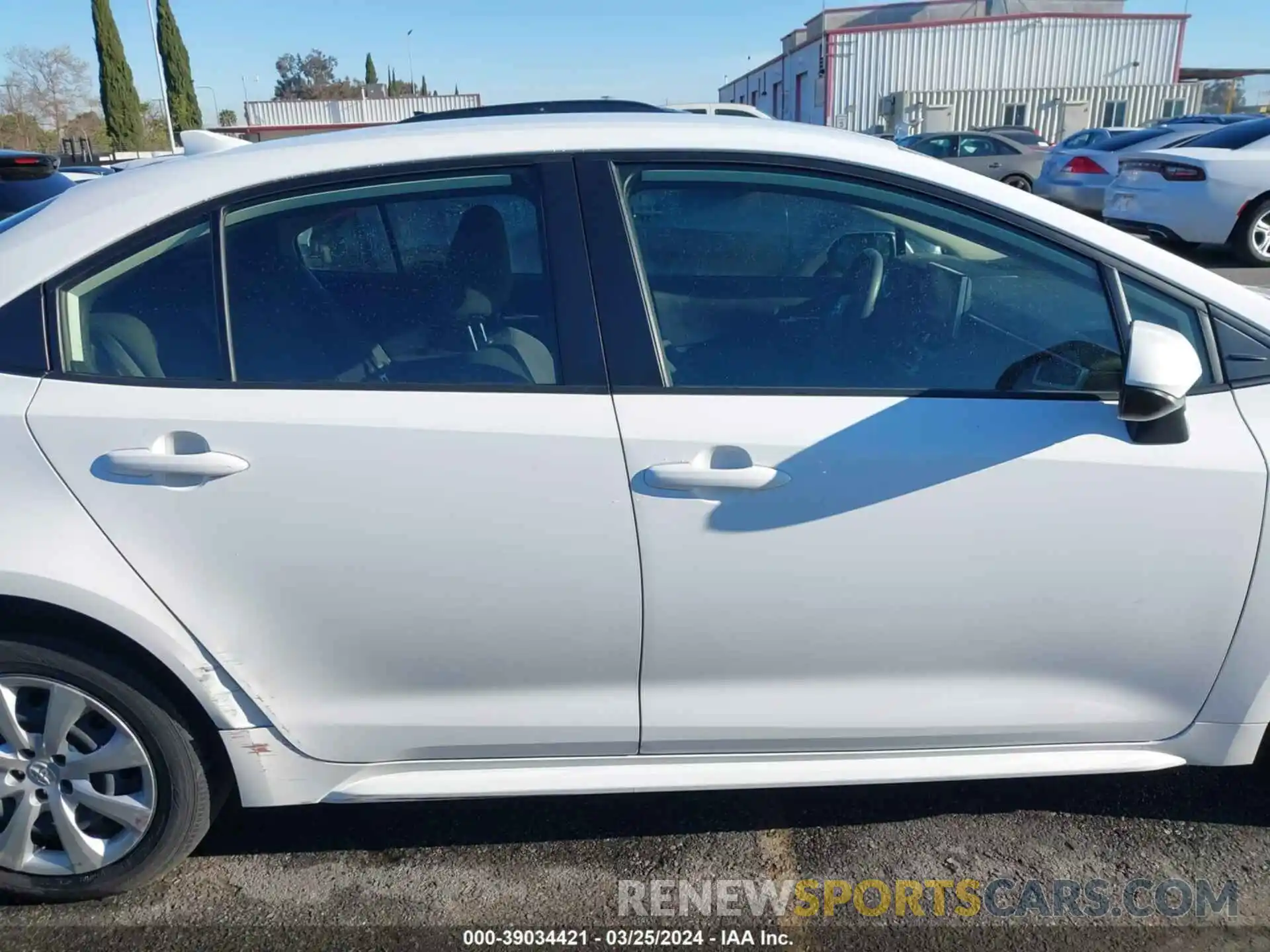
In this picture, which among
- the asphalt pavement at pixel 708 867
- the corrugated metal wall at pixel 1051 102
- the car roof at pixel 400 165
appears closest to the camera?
the car roof at pixel 400 165

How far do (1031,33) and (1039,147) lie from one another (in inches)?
833

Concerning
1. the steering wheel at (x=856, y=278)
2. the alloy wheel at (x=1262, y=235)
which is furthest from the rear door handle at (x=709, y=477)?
the alloy wheel at (x=1262, y=235)

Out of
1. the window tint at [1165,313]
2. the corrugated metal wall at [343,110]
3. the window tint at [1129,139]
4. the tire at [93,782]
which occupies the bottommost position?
the tire at [93,782]

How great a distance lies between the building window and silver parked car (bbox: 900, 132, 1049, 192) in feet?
66.3

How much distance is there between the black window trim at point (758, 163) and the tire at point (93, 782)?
1.21 metres

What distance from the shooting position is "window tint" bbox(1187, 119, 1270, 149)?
9.52m

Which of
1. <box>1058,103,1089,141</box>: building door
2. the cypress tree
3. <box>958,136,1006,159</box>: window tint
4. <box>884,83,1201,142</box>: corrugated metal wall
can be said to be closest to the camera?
<box>958,136,1006,159</box>: window tint

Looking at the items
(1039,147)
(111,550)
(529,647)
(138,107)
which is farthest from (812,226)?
(138,107)

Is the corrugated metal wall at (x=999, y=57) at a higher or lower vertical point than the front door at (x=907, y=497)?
higher

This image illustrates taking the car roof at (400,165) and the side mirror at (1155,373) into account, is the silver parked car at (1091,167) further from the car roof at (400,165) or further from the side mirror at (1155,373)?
the side mirror at (1155,373)

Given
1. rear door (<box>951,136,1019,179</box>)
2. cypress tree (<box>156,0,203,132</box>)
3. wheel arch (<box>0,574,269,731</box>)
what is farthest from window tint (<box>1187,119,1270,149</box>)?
cypress tree (<box>156,0,203,132</box>)

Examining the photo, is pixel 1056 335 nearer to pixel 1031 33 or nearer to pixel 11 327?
pixel 11 327

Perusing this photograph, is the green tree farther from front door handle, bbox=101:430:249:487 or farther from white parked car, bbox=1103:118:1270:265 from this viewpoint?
front door handle, bbox=101:430:249:487

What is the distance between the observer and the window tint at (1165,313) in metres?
1.96
